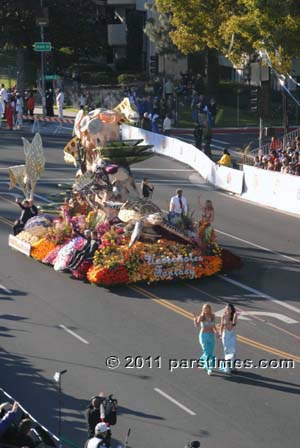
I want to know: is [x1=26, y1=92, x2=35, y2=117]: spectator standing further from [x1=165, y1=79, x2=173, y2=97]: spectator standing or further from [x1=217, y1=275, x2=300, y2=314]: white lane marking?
[x1=217, y1=275, x2=300, y2=314]: white lane marking

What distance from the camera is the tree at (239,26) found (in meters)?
40.8

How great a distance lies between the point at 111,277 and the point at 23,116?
3108cm

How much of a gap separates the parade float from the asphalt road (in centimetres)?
41

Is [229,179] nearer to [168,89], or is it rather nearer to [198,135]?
[198,135]

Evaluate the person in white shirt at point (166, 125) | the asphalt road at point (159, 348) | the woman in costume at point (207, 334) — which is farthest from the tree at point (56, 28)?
the woman in costume at point (207, 334)

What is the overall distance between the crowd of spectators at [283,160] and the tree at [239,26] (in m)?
4.77

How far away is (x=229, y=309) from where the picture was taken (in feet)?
62.7

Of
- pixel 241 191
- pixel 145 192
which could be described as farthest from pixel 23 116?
pixel 145 192

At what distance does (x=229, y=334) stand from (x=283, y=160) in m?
17.8

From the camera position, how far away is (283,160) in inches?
1426

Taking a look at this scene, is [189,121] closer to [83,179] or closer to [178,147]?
[178,147]

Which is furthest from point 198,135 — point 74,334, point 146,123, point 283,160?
point 74,334

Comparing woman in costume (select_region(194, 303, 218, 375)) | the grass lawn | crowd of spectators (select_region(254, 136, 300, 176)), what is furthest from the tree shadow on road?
the grass lawn

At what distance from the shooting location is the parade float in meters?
25.2
